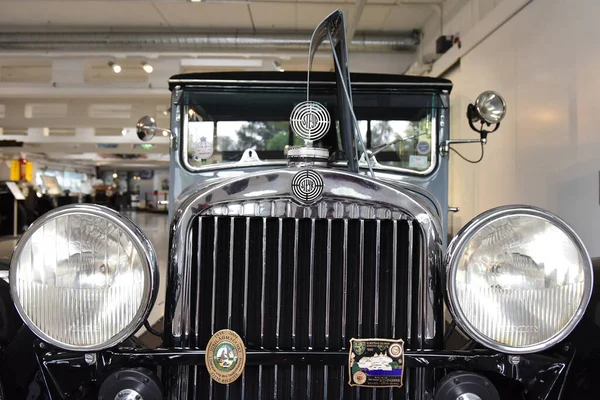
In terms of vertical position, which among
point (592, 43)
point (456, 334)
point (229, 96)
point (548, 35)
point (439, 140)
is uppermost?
point (548, 35)

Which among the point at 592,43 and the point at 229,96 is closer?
the point at 229,96

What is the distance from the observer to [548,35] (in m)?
3.70

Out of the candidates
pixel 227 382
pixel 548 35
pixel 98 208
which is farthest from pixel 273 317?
pixel 548 35

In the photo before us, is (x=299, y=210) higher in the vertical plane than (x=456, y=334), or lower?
higher

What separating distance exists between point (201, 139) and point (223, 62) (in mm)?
5482

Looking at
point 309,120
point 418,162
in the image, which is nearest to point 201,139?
point 309,120

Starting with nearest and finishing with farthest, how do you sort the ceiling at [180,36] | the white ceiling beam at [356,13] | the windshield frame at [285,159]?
the windshield frame at [285,159], the white ceiling beam at [356,13], the ceiling at [180,36]

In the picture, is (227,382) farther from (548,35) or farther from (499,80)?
(499,80)

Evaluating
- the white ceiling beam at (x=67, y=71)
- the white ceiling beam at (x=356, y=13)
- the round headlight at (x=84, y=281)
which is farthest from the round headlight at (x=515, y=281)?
the white ceiling beam at (x=67, y=71)

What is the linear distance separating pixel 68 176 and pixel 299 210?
29.8 m

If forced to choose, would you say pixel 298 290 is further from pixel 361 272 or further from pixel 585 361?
pixel 585 361

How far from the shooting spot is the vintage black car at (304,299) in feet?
4.46

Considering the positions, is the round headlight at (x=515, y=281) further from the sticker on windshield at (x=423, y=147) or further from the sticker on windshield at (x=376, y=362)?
the sticker on windshield at (x=423, y=147)

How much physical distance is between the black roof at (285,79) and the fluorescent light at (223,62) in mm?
5280
